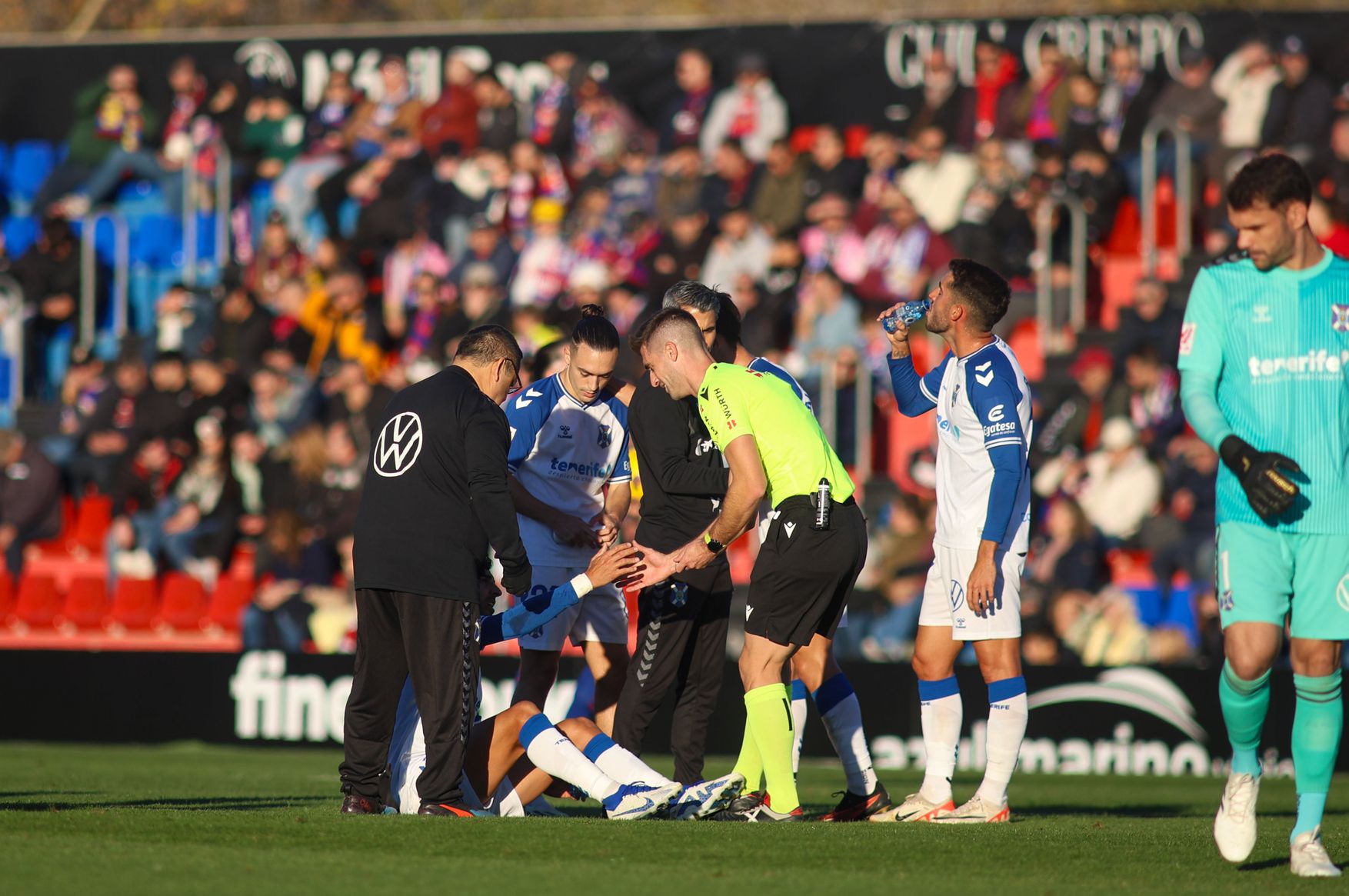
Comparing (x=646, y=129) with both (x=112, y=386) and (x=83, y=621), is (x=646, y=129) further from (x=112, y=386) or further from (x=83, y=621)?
(x=83, y=621)

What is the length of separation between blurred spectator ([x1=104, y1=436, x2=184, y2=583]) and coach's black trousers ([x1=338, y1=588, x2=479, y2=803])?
1137cm

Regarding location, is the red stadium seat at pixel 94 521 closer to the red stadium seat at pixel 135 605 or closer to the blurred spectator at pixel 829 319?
the red stadium seat at pixel 135 605

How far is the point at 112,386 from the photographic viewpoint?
20.3 m

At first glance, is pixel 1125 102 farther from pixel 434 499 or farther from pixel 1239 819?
pixel 1239 819

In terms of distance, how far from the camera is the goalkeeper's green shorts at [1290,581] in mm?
6516

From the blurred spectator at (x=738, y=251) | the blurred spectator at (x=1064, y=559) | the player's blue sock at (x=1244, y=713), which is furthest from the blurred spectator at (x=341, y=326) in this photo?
the player's blue sock at (x=1244, y=713)

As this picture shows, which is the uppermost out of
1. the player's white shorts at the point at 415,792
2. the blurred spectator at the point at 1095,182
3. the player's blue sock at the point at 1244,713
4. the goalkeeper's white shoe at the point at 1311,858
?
the blurred spectator at the point at 1095,182

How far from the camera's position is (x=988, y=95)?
20.6 m

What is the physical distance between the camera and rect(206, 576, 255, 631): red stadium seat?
1825 centimetres

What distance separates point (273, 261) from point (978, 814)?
15.5 meters

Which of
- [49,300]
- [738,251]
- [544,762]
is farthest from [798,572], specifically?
[49,300]

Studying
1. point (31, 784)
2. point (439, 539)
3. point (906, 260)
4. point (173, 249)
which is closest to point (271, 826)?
point (439, 539)

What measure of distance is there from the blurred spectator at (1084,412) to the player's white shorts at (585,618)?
808 centimetres

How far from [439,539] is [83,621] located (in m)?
12.0
